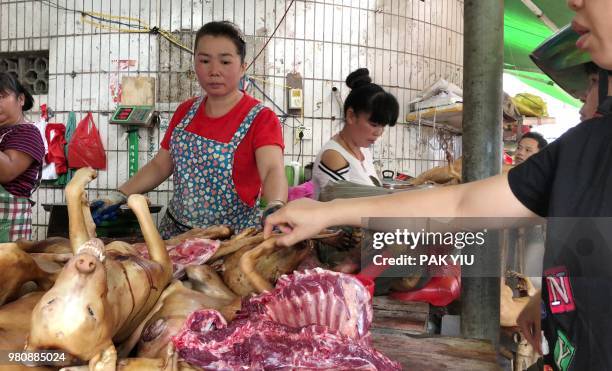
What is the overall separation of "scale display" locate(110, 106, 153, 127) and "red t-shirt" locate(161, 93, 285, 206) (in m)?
3.17

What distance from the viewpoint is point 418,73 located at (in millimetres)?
6902

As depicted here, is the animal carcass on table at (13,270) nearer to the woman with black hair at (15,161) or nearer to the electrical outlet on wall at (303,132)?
the woman with black hair at (15,161)

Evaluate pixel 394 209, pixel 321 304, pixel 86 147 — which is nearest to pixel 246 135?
pixel 394 209

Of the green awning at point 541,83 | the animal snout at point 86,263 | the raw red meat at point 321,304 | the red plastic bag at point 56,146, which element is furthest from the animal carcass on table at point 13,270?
the green awning at point 541,83

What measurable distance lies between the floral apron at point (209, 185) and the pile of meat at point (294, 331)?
131 cm

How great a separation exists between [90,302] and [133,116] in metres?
5.00

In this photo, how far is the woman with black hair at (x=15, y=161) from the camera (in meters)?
2.56

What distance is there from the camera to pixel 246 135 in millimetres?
2496

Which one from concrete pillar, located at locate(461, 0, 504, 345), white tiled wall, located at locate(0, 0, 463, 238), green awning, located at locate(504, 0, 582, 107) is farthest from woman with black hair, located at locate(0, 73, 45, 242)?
green awning, located at locate(504, 0, 582, 107)

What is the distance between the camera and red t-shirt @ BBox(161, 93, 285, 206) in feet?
8.13

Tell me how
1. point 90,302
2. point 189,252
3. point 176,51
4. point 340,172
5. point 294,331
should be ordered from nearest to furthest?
point 90,302, point 294,331, point 189,252, point 340,172, point 176,51
